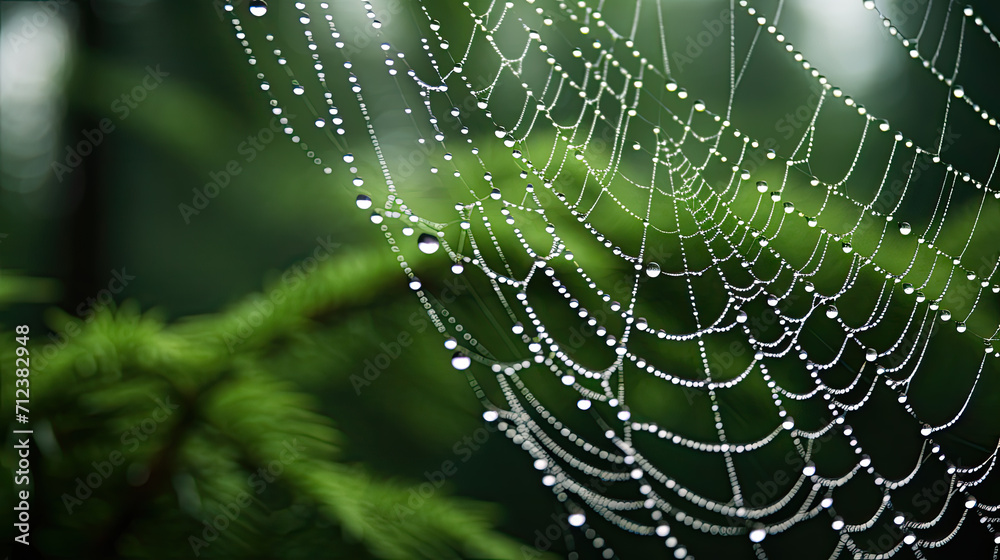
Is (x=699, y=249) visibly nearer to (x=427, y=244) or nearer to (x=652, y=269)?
(x=652, y=269)

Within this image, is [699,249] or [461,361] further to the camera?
[699,249]

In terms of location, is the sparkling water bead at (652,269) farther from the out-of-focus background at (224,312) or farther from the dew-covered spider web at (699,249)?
the out-of-focus background at (224,312)

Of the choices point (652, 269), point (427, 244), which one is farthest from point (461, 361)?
point (652, 269)

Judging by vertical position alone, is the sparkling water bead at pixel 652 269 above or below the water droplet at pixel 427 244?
above

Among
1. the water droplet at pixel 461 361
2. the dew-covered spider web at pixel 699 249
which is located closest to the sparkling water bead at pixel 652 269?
the dew-covered spider web at pixel 699 249

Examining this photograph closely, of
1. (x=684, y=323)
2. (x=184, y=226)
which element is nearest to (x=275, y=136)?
(x=184, y=226)

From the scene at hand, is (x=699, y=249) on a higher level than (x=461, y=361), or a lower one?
higher

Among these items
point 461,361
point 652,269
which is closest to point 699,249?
point 652,269
